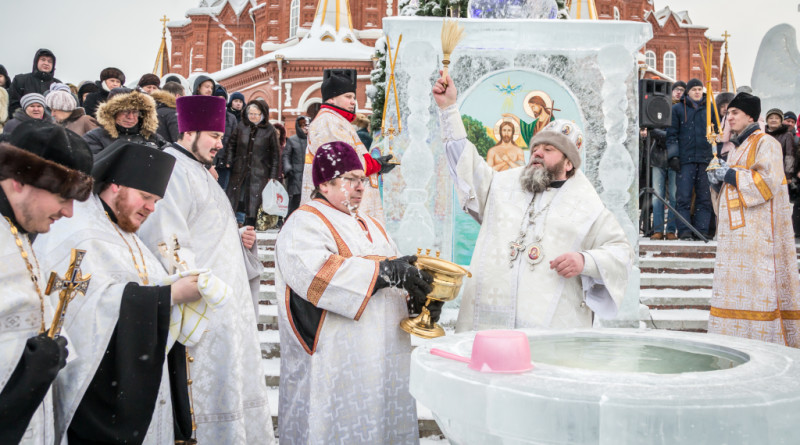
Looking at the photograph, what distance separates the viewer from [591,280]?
3.22 meters

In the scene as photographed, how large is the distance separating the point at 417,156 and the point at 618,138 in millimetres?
1757

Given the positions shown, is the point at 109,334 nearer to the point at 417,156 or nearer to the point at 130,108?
the point at 130,108

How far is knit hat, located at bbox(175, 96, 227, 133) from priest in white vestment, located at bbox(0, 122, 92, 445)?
1.50 m

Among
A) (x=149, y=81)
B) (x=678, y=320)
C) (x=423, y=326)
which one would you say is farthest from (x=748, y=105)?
(x=149, y=81)

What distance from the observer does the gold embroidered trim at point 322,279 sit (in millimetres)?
2986

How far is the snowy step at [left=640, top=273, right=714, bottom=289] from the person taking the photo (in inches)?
293

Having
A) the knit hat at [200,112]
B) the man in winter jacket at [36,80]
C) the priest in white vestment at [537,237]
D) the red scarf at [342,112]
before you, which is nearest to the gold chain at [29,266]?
the knit hat at [200,112]

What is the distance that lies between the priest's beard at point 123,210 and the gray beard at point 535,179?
75.5 inches

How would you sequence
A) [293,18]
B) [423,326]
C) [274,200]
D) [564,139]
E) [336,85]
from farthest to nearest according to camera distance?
[293,18], [274,200], [336,85], [564,139], [423,326]

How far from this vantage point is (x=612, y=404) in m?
1.47

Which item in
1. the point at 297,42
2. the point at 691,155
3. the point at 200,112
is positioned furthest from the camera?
the point at 297,42

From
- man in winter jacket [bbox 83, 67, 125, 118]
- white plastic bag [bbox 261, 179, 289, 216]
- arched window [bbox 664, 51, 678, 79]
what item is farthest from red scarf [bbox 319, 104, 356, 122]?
arched window [bbox 664, 51, 678, 79]

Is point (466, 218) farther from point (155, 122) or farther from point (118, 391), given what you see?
point (118, 391)

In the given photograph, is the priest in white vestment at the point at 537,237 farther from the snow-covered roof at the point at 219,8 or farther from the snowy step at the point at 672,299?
the snow-covered roof at the point at 219,8
